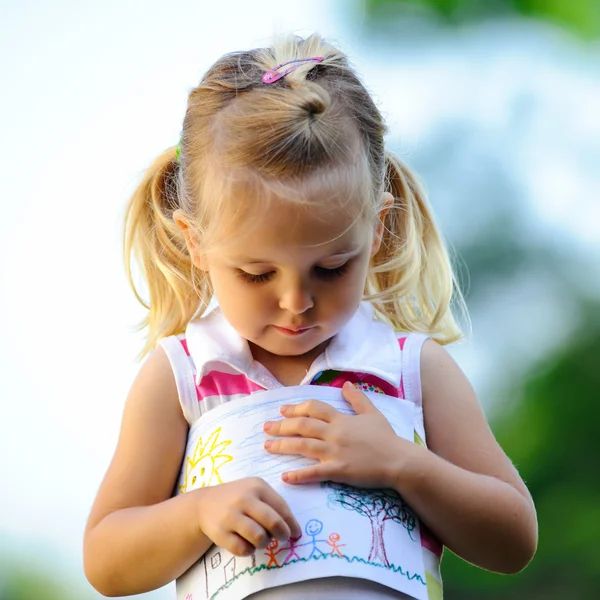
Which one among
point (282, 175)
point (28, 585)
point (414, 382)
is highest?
point (28, 585)

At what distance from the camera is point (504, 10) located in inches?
158

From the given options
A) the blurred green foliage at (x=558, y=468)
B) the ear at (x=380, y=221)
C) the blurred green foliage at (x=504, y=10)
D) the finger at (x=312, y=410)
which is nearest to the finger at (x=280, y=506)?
the finger at (x=312, y=410)

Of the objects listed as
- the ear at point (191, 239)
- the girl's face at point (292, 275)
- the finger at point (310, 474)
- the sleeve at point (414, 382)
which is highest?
the ear at point (191, 239)

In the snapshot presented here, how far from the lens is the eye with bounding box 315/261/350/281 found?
109 cm

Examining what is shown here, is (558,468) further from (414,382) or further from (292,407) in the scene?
(292,407)

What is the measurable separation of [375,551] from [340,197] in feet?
1.22

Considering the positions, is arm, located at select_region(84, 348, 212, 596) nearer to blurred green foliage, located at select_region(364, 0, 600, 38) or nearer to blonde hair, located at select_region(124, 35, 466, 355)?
blonde hair, located at select_region(124, 35, 466, 355)

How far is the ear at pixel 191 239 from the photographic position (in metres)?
1.18

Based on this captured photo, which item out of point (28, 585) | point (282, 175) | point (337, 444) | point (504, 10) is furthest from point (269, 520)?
point (504, 10)

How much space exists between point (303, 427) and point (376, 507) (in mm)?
114

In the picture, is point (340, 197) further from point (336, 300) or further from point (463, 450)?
point (463, 450)

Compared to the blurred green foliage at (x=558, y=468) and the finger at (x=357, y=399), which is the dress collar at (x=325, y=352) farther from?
the blurred green foliage at (x=558, y=468)

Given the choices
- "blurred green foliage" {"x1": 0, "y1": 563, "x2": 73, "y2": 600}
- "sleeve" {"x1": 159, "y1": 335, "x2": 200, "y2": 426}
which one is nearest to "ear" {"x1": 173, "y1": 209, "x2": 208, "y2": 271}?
"sleeve" {"x1": 159, "y1": 335, "x2": 200, "y2": 426}

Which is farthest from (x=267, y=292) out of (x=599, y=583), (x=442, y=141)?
(x=599, y=583)
